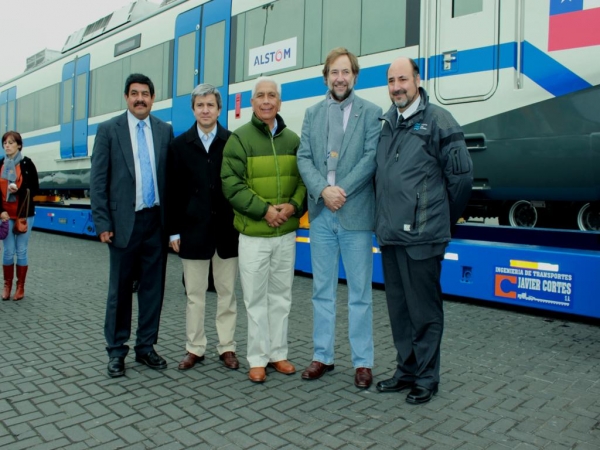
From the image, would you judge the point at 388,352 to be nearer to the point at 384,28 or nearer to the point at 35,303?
the point at 384,28

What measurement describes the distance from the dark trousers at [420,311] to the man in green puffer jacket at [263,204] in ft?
2.23

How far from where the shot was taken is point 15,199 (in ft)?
19.8

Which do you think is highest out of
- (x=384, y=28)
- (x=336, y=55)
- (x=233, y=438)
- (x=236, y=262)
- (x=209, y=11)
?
(x=209, y=11)

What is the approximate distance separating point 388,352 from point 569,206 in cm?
267

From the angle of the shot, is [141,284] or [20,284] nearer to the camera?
[141,284]

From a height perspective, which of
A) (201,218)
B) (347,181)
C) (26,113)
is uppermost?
(26,113)

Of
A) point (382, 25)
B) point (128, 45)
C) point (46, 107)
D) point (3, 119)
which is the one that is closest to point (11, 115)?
point (3, 119)

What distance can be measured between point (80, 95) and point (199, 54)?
186 inches

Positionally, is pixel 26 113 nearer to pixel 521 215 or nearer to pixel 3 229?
pixel 3 229

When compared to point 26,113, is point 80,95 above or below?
below

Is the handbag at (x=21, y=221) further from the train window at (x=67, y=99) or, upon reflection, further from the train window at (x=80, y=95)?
the train window at (x=67, y=99)

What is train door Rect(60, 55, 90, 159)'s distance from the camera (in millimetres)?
11305

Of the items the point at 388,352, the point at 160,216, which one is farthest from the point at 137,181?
the point at 388,352

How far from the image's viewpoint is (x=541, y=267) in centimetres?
478
